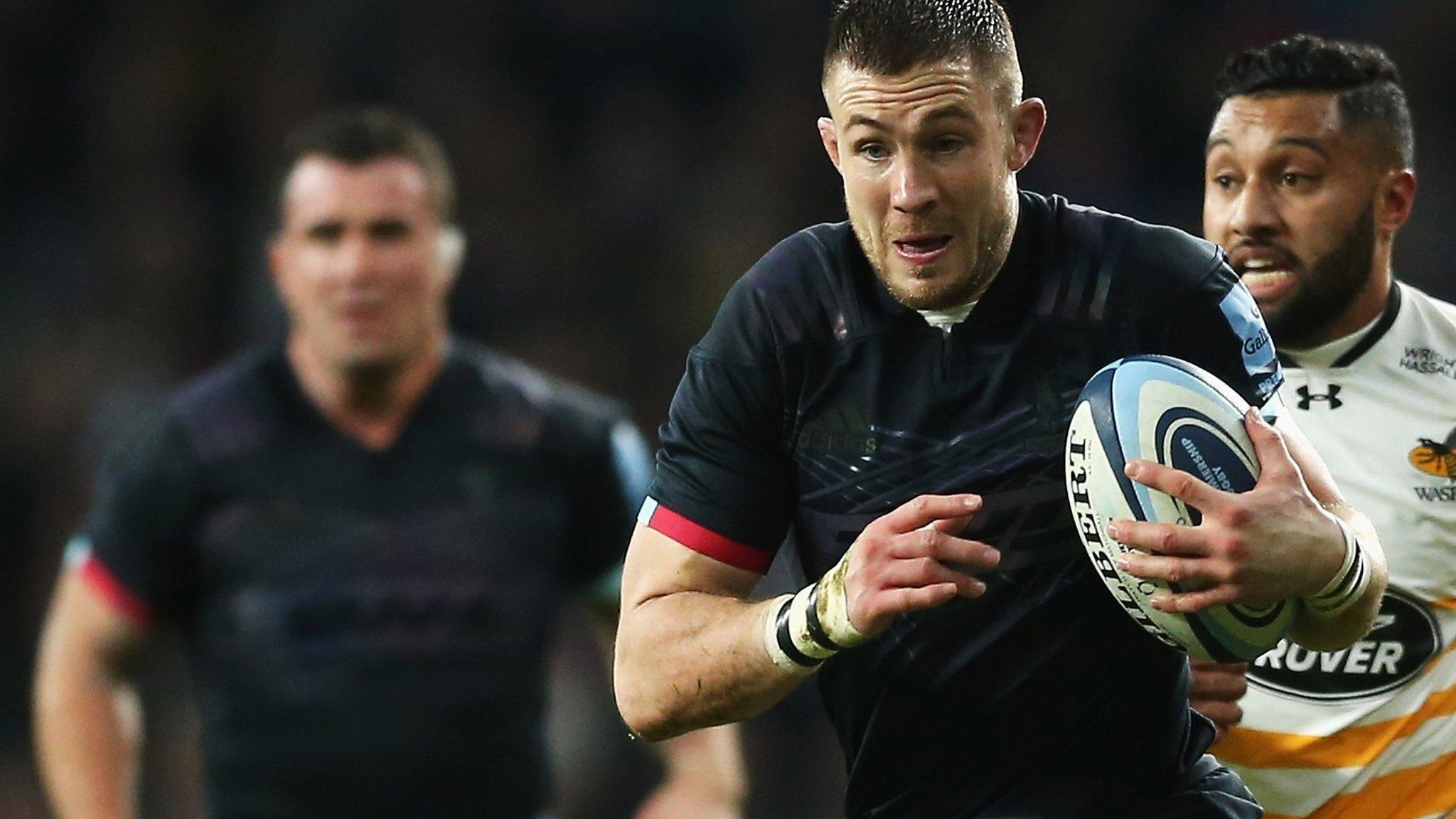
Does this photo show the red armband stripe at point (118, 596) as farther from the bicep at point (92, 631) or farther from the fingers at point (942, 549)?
the fingers at point (942, 549)

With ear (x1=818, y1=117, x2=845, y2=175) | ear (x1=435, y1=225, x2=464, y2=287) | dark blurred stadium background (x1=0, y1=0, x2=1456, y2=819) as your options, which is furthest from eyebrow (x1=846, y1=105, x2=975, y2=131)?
dark blurred stadium background (x1=0, y1=0, x2=1456, y2=819)

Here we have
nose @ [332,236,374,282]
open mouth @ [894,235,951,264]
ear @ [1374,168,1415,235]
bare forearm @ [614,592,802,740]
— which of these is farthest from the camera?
nose @ [332,236,374,282]

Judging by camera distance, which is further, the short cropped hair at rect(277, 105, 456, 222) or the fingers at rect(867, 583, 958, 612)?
the short cropped hair at rect(277, 105, 456, 222)

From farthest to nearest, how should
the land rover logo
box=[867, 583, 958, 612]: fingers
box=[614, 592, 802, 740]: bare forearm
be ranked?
the land rover logo < box=[614, 592, 802, 740]: bare forearm < box=[867, 583, 958, 612]: fingers

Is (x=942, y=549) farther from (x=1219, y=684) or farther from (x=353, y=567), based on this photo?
(x=353, y=567)

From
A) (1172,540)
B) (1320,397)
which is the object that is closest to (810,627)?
(1172,540)

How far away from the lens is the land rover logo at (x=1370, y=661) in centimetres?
429

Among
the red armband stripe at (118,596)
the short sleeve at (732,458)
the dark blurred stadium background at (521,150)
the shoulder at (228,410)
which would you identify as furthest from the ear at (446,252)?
the dark blurred stadium background at (521,150)

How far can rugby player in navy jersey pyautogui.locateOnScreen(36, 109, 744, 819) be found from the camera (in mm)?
5469

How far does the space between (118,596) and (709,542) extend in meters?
2.52

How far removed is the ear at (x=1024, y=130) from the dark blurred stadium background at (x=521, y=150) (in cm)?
661

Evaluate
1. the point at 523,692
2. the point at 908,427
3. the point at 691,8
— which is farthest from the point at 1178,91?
the point at 908,427

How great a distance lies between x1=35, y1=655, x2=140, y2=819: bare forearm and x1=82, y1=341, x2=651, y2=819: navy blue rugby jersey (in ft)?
0.77

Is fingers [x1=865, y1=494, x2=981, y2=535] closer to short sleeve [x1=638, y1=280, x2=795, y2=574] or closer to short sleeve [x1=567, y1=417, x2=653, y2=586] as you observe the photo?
short sleeve [x1=638, y1=280, x2=795, y2=574]
